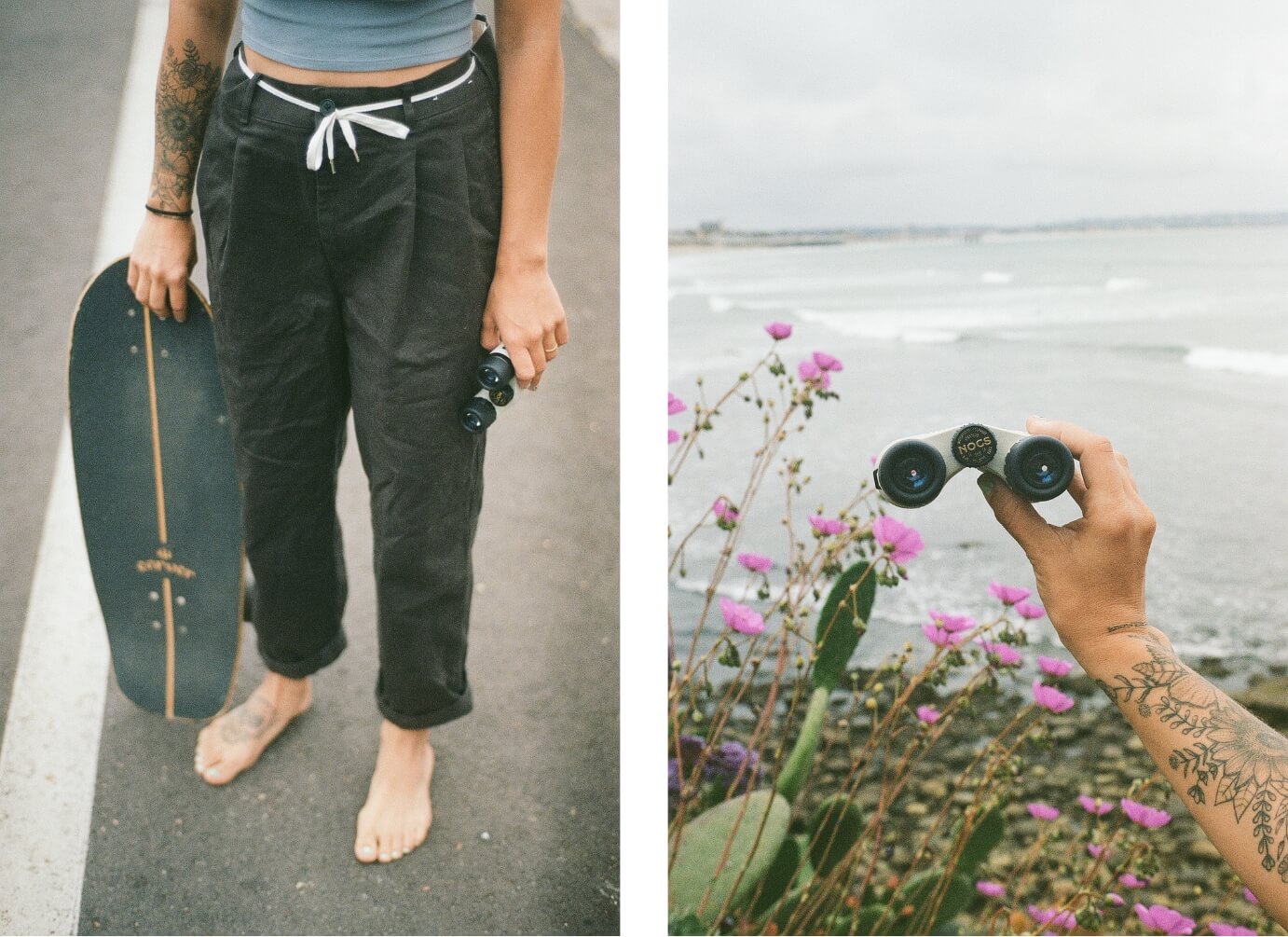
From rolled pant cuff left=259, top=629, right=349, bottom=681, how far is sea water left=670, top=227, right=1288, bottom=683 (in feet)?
1.98

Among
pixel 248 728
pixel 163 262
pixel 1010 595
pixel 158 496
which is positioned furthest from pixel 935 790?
pixel 163 262

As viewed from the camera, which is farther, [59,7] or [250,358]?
[59,7]

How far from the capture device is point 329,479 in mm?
1395

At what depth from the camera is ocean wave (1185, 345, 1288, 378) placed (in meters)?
1.70

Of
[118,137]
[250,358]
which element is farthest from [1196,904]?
[118,137]

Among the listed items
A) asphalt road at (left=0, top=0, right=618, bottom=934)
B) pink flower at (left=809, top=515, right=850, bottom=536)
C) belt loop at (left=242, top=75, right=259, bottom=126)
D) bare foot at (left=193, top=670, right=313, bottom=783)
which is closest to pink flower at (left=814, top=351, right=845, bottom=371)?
pink flower at (left=809, top=515, right=850, bottom=536)

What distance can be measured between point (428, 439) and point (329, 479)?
0.24 meters

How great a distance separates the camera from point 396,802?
1521 mm

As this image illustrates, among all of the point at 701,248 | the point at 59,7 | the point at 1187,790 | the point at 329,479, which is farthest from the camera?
the point at 701,248

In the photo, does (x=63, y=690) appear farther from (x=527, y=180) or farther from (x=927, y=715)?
(x=927, y=715)

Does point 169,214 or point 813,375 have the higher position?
point 169,214

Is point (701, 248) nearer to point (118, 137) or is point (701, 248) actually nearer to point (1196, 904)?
point (118, 137)

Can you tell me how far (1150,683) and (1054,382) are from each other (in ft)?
3.48

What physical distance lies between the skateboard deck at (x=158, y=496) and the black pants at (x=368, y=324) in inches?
6.4
